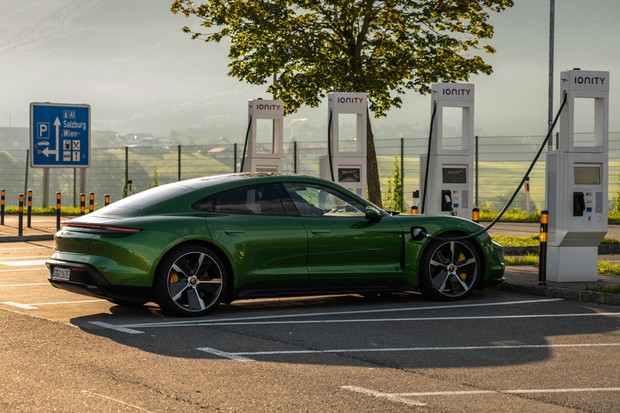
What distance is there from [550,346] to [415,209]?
22.5 feet

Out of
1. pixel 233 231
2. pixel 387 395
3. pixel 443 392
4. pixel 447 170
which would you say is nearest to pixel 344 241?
pixel 233 231

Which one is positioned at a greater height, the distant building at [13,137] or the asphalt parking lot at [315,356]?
the distant building at [13,137]

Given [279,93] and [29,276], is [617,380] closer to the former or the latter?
[29,276]

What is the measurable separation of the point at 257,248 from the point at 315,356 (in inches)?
113

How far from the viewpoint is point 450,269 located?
12789 mm

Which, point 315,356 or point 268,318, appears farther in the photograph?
point 268,318

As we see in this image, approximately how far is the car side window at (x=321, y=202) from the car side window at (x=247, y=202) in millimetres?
213

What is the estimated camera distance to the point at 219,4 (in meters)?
28.9

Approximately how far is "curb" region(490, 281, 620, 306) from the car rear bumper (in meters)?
4.83

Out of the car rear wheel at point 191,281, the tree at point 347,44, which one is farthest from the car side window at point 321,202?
the tree at point 347,44

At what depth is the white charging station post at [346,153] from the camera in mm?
20547

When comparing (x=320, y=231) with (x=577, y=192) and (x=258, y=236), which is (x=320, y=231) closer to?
(x=258, y=236)

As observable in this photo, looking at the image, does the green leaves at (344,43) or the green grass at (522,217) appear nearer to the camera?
the green leaves at (344,43)

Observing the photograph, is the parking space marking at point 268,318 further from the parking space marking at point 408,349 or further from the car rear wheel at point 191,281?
the parking space marking at point 408,349
